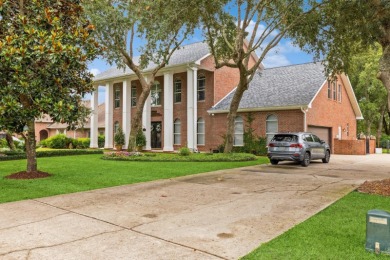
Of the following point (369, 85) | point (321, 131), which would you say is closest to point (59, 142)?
point (321, 131)

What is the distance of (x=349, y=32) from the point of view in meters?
13.6

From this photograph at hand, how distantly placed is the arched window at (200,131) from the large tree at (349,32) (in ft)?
39.2

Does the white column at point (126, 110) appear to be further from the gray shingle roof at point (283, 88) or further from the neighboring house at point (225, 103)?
the gray shingle roof at point (283, 88)

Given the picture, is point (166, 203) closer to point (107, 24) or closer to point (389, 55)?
point (389, 55)

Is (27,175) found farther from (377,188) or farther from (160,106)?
(160,106)

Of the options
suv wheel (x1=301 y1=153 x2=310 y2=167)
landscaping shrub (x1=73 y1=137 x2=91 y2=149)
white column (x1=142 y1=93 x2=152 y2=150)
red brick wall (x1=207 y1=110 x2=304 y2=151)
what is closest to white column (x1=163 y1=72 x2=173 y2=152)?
white column (x1=142 y1=93 x2=152 y2=150)

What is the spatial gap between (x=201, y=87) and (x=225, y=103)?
2951 mm

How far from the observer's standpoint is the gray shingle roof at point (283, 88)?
23525 mm

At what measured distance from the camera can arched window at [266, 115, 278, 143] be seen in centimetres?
2397

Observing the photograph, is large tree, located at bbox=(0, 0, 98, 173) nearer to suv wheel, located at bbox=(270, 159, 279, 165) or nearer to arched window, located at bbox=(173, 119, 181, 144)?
suv wheel, located at bbox=(270, 159, 279, 165)

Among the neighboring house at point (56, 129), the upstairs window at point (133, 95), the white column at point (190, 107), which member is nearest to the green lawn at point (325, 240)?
the white column at point (190, 107)

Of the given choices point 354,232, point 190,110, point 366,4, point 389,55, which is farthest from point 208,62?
point 354,232

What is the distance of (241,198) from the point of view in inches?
323

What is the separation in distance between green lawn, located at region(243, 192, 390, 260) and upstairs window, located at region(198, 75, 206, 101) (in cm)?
2226
